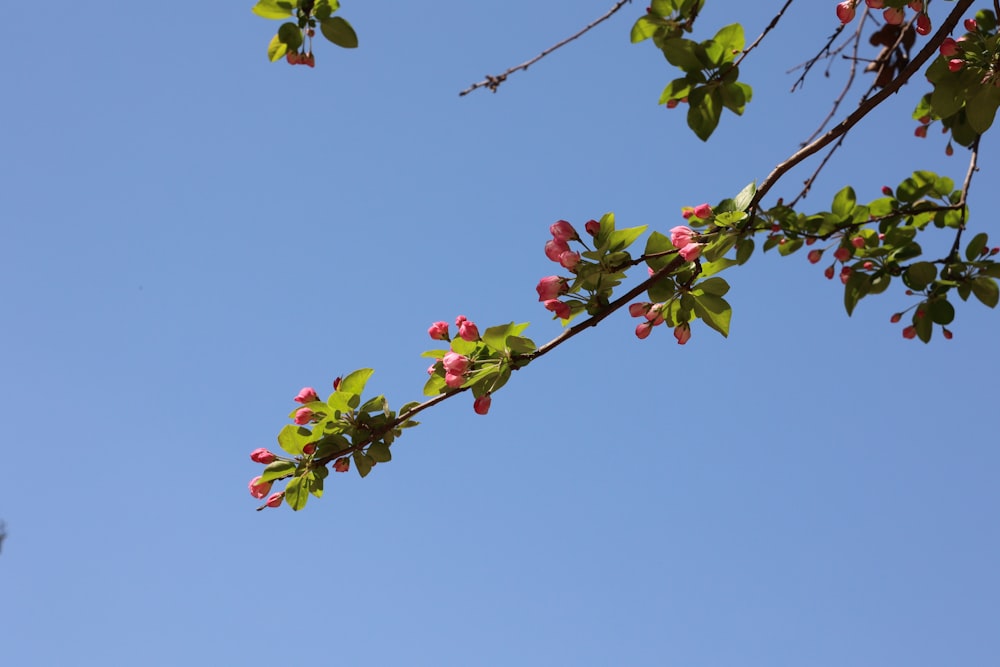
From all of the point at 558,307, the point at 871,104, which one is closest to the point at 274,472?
the point at 558,307

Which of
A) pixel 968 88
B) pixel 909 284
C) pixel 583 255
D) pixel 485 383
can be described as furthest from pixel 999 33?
pixel 485 383

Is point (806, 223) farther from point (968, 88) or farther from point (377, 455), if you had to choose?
point (377, 455)

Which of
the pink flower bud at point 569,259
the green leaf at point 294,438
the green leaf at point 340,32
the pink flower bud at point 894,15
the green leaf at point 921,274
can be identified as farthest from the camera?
the green leaf at point 921,274

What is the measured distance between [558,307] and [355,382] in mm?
503

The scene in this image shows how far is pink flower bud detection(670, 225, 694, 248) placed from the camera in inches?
70.2

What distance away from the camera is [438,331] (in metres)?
2.05

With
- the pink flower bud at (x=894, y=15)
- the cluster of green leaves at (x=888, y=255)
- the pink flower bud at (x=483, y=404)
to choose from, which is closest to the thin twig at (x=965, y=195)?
the cluster of green leaves at (x=888, y=255)

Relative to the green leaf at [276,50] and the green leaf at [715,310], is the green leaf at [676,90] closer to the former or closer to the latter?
the green leaf at [715,310]

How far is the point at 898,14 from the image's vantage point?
75.1 inches

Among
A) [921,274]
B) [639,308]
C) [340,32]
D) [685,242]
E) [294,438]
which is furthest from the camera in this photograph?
[921,274]

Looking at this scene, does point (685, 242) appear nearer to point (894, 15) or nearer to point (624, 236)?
Result: point (624, 236)

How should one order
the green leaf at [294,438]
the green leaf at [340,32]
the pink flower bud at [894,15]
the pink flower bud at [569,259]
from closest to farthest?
the green leaf at [340,32], the pink flower bud at [569,259], the pink flower bud at [894,15], the green leaf at [294,438]

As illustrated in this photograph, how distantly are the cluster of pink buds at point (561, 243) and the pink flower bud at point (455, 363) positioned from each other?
27cm

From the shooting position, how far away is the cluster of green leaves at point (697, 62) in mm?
1759
